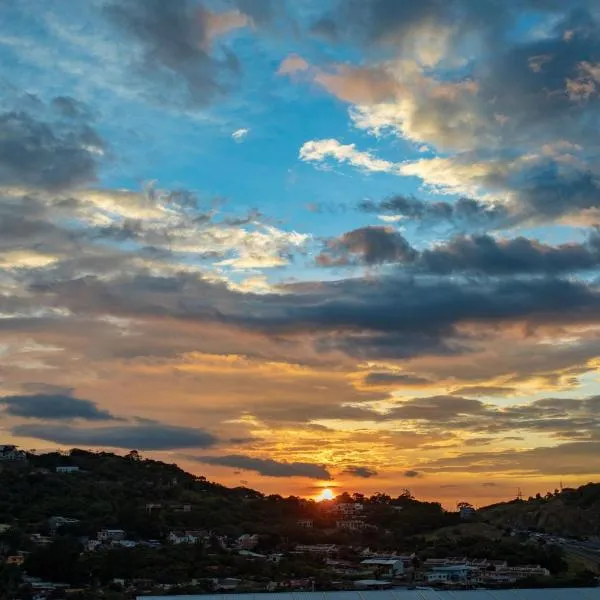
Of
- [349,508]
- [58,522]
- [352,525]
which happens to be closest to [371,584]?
[58,522]

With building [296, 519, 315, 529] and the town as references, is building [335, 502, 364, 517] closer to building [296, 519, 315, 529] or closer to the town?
the town

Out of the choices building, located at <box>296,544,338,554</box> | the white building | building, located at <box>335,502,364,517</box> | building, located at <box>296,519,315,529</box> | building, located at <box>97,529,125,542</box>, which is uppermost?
the white building

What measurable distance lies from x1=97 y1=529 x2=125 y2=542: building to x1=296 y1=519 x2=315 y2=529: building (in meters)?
25.8

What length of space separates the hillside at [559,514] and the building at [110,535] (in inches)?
2197

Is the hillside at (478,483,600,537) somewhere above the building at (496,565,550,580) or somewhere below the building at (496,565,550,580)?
above

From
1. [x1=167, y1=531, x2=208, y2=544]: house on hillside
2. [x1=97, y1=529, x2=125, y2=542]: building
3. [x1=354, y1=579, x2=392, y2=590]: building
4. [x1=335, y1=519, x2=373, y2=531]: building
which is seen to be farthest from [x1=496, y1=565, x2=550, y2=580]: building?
[x1=335, y1=519, x2=373, y2=531]: building

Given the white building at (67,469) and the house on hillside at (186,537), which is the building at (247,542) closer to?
the house on hillside at (186,537)

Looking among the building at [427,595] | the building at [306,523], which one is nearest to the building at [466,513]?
the building at [306,523]

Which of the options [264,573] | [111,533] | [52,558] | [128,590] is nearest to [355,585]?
[264,573]

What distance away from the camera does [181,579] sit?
178 feet

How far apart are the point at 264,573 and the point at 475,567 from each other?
1537cm

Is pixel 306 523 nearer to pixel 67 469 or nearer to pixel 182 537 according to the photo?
pixel 182 537

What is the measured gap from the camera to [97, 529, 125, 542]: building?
239 ft

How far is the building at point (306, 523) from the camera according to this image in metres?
97.7
